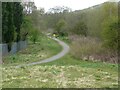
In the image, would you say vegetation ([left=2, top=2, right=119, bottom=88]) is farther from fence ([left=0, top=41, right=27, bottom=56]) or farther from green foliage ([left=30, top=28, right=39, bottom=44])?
fence ([left=0, top=41, right=27, bottom=56])

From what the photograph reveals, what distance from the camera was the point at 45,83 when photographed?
9.23 m

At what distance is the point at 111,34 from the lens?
23359 millimetres

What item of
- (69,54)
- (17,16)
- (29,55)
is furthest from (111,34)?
(17,16)

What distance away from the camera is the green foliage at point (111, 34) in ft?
75.5

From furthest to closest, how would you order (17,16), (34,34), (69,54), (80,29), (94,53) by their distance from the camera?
(80,29) → (34,34) → (17,16) → (69,54) → (94,53)

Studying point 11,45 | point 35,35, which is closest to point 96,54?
point 11,45

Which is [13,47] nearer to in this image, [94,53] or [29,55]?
[29,55]

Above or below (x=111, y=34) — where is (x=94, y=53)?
below

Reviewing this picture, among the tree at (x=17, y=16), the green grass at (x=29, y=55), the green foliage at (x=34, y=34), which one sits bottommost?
the green grass at (x=29, y=55)

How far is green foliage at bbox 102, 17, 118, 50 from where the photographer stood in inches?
906

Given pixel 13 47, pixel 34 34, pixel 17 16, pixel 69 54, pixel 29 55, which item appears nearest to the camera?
pixel 29 55

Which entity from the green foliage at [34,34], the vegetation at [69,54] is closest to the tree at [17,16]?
the vegetation at [69,54]

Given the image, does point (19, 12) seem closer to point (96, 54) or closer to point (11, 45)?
point (11, 45)

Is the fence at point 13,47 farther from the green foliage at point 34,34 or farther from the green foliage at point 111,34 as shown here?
the green foliage at point 111,34
